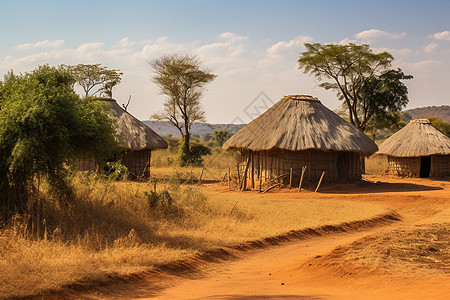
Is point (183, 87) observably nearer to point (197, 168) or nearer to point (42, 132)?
point (197, 168)

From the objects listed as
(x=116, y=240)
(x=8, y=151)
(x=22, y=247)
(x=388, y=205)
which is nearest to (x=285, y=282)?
(x=116, y=240)

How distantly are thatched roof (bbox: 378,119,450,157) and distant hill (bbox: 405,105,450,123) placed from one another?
60626 mm

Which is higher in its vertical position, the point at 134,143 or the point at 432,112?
the point at 432,112

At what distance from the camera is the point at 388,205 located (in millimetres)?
11914

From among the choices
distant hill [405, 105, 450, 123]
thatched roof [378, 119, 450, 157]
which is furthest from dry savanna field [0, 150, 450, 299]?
distant hill [405, 105, 450, 123]

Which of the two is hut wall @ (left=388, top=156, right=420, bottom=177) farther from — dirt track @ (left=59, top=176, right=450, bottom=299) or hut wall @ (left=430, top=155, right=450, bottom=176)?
dirt track @ (left=59, top=176, right=450, bottom=299)

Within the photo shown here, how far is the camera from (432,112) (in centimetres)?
8006

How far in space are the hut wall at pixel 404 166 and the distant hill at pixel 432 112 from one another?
6079 centimetres

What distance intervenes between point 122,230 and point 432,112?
82.5 metres

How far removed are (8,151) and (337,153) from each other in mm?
11452

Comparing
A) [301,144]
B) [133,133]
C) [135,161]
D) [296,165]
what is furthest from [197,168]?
[301,144]

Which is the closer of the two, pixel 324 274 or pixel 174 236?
pixel 324 274

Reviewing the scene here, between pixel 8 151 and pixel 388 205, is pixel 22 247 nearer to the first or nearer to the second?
pixel 8 151

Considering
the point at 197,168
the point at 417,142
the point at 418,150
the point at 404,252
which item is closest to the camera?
the point at 404,252
